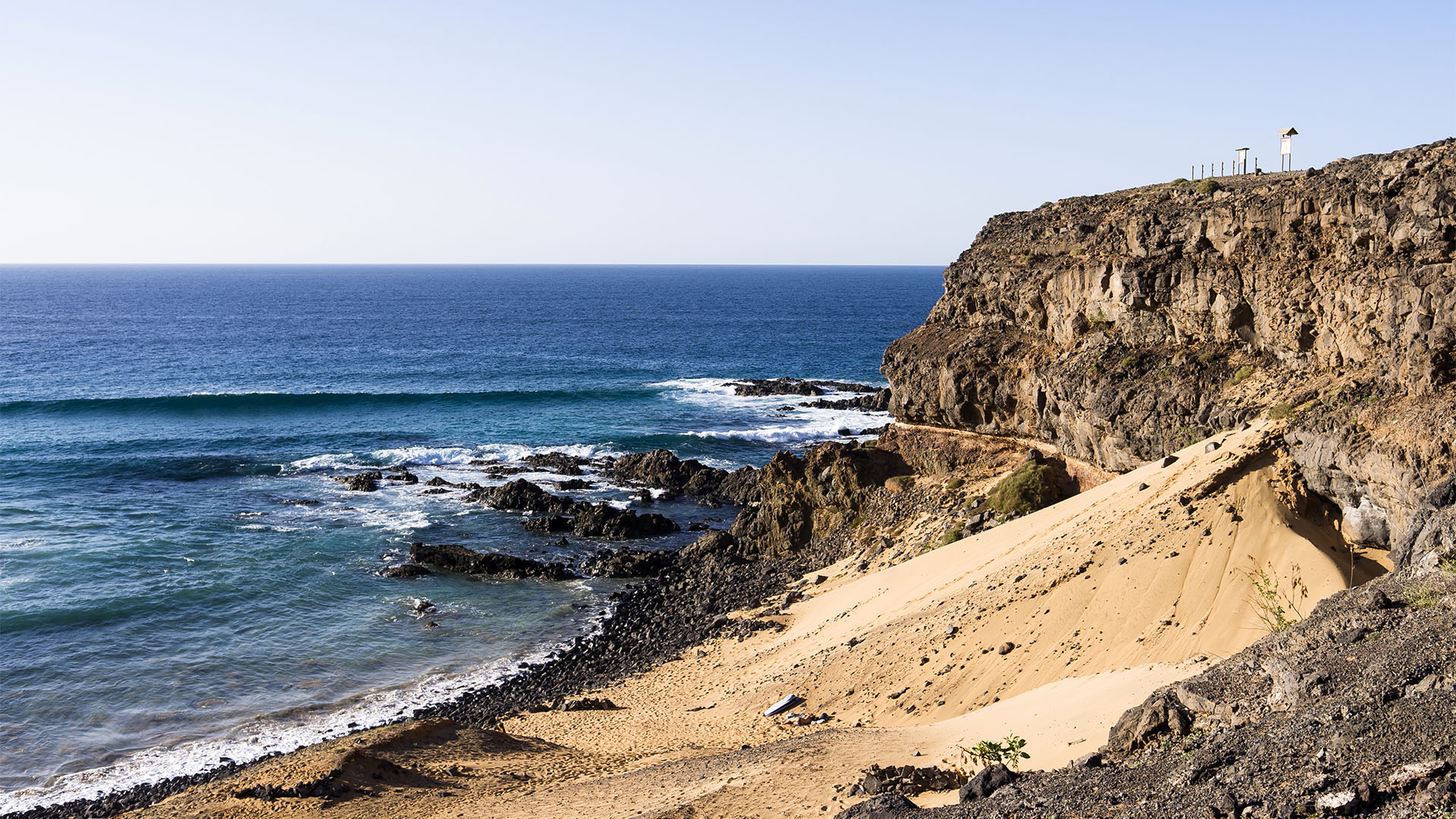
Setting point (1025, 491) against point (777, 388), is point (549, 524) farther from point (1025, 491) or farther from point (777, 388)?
point (777, 388)

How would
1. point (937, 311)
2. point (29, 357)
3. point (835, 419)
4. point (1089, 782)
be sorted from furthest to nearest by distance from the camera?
point (29, 357) → point (835, 419) → point (937, 311) → point (1089, 782)

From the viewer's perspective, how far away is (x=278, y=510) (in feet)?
140

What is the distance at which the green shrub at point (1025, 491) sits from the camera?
93.4ft

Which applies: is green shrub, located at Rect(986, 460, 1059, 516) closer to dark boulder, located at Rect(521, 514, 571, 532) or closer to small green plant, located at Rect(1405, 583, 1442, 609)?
small green plant, located at Rect(1405, 583, 1442, 609)

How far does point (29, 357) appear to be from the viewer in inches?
3388

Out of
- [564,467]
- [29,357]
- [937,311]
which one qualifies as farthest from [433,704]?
[29,357]

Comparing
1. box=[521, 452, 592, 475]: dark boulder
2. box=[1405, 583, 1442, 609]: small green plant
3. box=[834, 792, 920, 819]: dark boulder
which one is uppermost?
box=[1405, 583, 1442, 609]: small green plant

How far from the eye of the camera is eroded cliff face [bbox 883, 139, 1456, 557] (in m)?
18.7

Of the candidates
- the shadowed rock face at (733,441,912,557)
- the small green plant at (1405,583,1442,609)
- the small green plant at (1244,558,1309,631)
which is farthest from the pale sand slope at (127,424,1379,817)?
the shadowed rock face at (733,441,912,557)

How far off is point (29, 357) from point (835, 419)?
71345 mm

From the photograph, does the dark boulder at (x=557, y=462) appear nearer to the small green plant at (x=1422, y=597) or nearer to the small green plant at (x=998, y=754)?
the small green plant at (x=998, y=754)

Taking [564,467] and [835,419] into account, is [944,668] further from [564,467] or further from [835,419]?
[835,419]

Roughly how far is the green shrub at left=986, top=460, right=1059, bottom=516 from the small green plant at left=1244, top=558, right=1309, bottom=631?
10.00 meters

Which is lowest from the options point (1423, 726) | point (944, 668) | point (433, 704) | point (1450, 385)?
point (433, 704)
